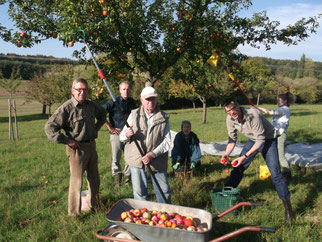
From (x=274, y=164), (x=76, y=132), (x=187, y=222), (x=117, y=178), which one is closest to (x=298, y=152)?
(x=274, y=164)

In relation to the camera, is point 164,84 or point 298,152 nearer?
point 298,152

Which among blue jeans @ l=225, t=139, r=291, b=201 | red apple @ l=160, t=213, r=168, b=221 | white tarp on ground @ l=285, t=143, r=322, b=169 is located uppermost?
blue jeans @ l=225, t=139, r=291, b=201

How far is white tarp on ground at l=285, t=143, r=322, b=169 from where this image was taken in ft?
22.4

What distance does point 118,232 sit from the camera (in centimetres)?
303

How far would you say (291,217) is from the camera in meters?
4.00

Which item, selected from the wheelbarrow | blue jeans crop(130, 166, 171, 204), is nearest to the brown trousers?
blue jeans crop(130, 166, 171, 204)

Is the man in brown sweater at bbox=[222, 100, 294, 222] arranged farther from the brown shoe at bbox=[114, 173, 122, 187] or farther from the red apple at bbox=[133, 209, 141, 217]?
the brown shoe at bbox=[114, 173, 122, 187]

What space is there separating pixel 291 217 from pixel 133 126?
2.61m

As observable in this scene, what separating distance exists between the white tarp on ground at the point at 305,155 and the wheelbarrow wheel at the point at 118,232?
5248 millimetres

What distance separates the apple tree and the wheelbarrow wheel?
2922mm

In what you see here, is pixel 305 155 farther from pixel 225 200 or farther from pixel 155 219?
pixel 155 219

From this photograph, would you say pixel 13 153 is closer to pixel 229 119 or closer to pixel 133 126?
pixel 133 126

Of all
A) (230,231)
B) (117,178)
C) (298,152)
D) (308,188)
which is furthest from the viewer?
(298,152)

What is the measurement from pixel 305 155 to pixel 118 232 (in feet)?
21.4
